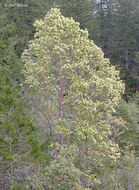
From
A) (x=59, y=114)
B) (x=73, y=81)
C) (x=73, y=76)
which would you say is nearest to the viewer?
(x=73, y=76)

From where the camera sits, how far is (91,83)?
1077 centimetres

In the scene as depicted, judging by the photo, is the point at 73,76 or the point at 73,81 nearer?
the point at 73,76

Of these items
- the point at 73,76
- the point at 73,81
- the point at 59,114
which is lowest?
the point at 59,114

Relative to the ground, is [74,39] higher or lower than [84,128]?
higher

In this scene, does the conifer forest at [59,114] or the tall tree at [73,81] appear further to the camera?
the tall tree at [73,81]

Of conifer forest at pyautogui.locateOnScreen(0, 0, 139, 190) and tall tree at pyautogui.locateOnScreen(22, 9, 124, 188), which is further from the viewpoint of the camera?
tall tree at pyautogui.locateOnScreen(22, 9, 124, 188)

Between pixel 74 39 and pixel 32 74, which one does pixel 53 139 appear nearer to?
pixel 32 74

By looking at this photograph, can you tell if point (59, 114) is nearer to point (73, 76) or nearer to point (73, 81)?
point (73, 81)

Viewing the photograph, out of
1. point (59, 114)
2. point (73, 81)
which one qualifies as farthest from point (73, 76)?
point (59, 114)

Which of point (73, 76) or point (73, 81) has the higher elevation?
point (73, 76)

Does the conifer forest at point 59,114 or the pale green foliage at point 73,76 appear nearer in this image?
the conifer forest at point 59,114

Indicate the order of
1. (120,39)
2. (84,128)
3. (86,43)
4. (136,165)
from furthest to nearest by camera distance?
(120,39)
(136,165)
(86,43)
(84,128)

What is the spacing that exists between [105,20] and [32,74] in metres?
21.4

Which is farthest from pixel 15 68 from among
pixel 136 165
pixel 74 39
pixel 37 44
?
pixel 136 165
